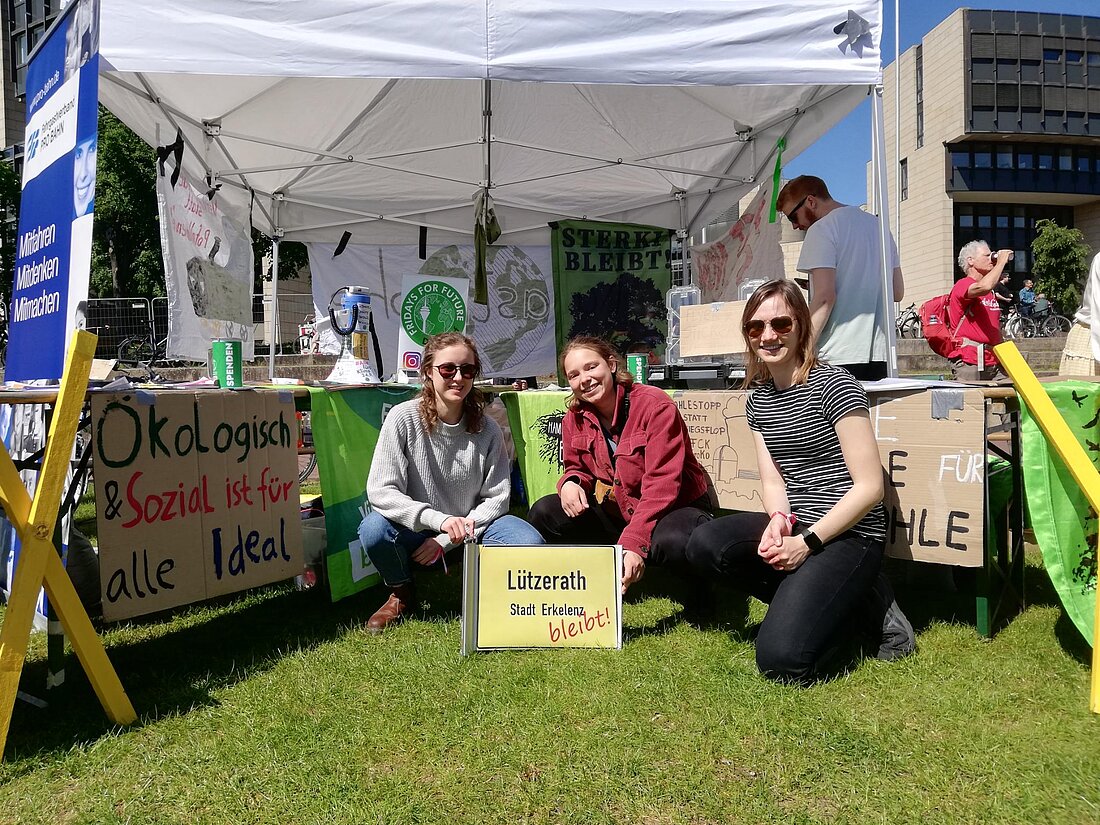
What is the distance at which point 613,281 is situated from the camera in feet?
21.5

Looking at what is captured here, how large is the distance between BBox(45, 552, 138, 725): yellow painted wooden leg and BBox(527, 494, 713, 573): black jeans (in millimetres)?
1674

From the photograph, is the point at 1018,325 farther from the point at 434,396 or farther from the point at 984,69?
the point at 434,396

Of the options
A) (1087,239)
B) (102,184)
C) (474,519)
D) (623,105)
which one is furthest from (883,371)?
(1087,239)

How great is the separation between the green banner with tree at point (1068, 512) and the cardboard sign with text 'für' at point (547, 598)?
4.34 feet

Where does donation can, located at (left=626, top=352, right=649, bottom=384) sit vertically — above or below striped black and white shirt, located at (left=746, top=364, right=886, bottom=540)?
above

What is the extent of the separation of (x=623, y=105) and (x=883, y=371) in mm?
2906

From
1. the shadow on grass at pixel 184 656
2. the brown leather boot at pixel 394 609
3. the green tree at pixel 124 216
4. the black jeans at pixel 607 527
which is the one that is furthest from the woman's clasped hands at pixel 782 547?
the green tree at pixel 124 216

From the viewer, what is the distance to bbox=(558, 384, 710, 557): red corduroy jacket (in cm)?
279

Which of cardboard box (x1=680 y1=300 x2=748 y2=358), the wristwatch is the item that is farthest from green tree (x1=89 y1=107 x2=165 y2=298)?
the wristwatch

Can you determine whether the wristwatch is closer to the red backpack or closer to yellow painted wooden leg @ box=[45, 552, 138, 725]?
yellow painted wooden leg @ box=[45, 552, 138, 725]

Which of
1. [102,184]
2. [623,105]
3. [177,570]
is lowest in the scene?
[177,570]

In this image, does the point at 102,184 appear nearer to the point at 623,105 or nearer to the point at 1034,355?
the point at 623,105

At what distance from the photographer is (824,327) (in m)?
3.40

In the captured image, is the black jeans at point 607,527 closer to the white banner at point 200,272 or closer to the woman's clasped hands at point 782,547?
the woman's clasped hands at point 782,547
